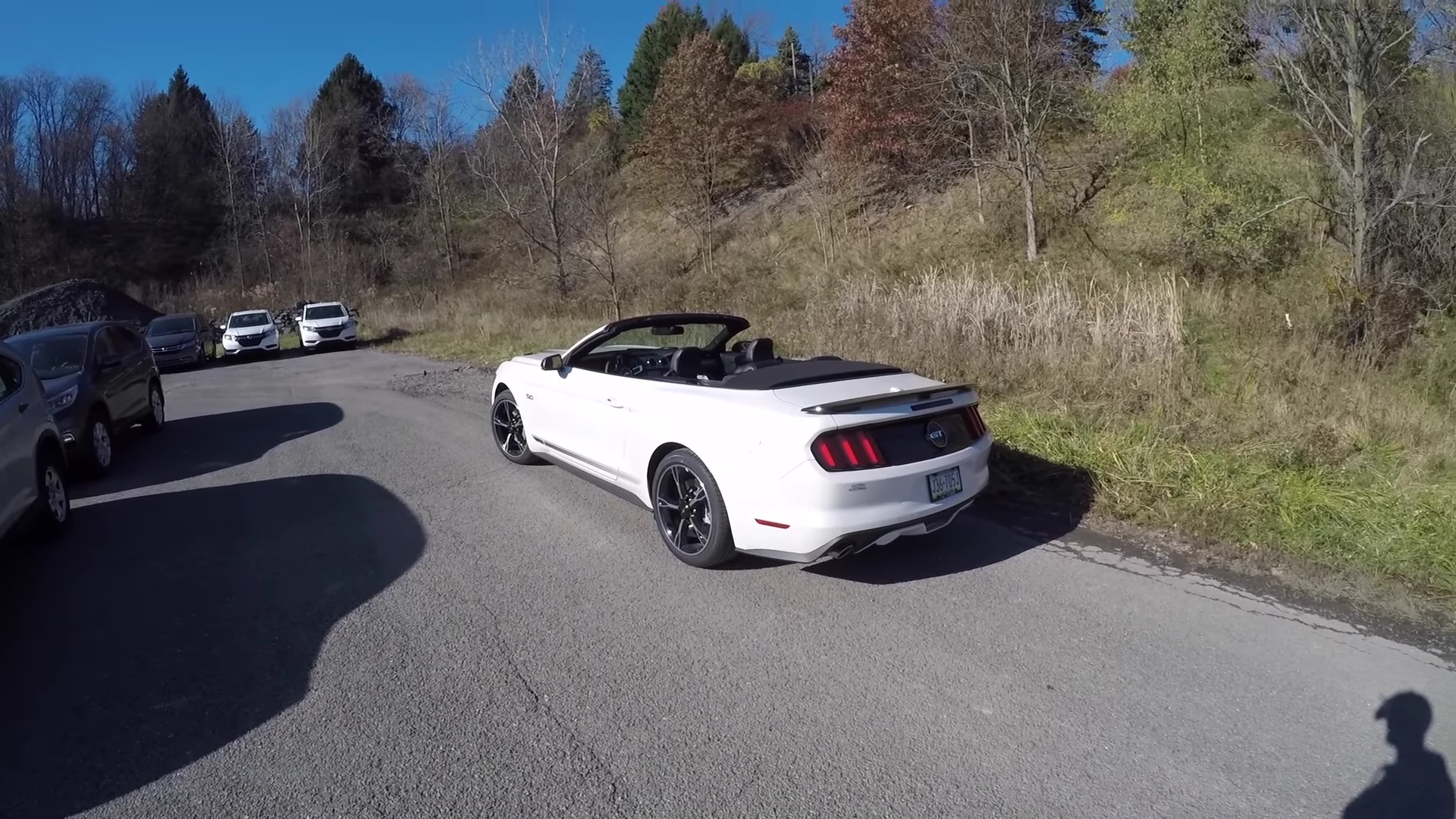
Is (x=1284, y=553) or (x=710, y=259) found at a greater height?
(x=710, y=259)

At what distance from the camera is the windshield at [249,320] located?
943 inches

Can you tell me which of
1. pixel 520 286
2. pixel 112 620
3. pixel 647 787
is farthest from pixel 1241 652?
pixel 520 286

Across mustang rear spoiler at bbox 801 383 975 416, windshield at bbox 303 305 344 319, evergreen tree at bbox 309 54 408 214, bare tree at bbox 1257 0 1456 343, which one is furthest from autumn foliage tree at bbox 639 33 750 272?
evergreen tree at bbox 309 54 408 214

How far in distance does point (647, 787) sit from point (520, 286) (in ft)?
103

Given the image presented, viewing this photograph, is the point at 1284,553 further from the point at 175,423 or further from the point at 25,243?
the point at 25,243

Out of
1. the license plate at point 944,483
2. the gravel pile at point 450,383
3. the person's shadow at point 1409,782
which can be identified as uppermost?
the license plate at point 944,483

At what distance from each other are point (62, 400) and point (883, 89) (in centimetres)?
2182

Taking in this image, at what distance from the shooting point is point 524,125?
26.1 metres

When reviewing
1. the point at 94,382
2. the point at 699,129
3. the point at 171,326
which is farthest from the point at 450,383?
the point at 699,129

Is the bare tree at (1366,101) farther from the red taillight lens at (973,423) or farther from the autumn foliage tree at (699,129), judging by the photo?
the autumn foliage tree at (699,129)

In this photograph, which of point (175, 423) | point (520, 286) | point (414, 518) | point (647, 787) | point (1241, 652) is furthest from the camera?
point (520, 286)

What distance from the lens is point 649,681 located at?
376 centimetres

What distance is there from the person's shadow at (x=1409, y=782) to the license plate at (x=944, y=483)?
6.80 ft

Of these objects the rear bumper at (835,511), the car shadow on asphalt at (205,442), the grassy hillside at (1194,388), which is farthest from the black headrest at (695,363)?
the car shadow on asphalt at (205,442)
